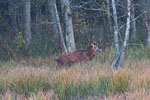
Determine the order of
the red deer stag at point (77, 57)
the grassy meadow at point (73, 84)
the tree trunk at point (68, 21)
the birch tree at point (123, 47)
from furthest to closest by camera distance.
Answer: the tree trunk at point (68, 21) → the red deer stag at point (77, 57) → the birch tree at point (123, 47) → the grassy meadow at point (73, 84)

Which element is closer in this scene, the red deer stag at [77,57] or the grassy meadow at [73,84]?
the grassy meadow at [73,84]

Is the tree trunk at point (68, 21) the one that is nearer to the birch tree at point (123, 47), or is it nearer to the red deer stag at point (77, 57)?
the red deer stag at point (77, 57)

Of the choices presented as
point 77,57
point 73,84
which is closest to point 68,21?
point 77,57

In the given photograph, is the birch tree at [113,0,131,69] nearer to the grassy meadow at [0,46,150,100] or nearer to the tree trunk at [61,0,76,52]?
the grassy meadow at [0,46,150,100]

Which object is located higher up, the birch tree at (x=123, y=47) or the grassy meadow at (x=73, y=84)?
the birch tree at (x=123, y=47)

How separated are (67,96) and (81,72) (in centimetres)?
187

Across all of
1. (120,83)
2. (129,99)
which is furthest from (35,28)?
(129,99)

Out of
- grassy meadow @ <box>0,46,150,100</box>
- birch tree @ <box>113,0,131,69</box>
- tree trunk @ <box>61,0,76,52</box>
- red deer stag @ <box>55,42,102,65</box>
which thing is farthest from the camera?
tree trunk @ <box>61,0,76,52</box>

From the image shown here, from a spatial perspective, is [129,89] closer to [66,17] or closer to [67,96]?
[67,96]

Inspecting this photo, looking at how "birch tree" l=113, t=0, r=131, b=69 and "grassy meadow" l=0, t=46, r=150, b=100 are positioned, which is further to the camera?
"birch tree" l=113, t=0, r=131, b=69

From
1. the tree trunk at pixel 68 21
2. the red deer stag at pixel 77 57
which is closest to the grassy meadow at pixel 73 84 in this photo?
the red deer stag at pixel 77 57

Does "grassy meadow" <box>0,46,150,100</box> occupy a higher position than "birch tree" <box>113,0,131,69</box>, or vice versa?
"birch tree" <box>113,0,131,69</box>

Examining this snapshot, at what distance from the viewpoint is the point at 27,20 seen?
59.2ft

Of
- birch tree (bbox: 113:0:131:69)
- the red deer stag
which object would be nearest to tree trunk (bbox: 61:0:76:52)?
the red deer stag
